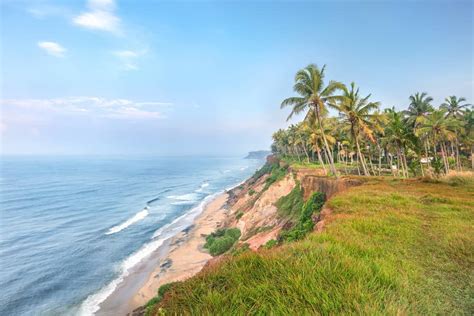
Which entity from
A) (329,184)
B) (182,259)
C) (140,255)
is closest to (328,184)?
(329,184)

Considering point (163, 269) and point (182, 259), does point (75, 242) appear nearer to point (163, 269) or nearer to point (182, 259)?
point (163, 269)

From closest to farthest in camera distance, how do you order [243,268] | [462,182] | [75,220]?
[243,268] → [462,182] → [75,220]

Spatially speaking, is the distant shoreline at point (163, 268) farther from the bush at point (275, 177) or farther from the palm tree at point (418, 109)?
the palm tree at point (418, 109)

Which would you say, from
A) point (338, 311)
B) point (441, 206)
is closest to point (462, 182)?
point (441, 206)

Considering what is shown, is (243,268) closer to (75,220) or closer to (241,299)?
(241,299)

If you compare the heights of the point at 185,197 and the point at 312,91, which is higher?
the point at 312,91
